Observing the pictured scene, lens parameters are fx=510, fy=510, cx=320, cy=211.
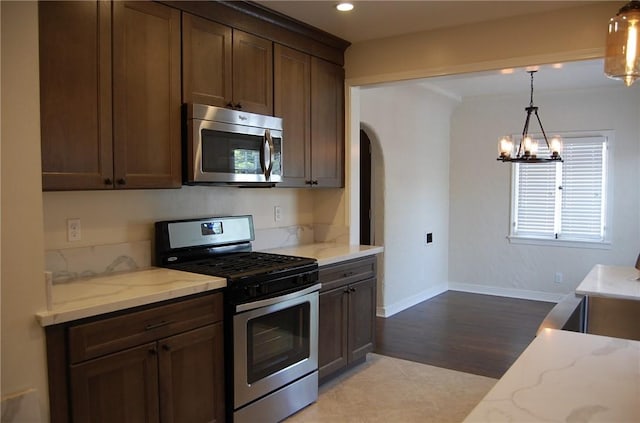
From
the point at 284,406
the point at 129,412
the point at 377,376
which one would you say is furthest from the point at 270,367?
the point at 377,376

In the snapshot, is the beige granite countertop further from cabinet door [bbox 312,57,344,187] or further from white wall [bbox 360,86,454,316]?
white wall [bbox 360,86,454,316]

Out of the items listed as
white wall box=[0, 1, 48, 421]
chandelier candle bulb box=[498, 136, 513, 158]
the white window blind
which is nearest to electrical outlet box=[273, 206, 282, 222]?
white wall box=[0, 1, 48, 421]

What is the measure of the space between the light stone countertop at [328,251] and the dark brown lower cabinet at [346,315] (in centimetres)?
5

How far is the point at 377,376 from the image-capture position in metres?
3.74

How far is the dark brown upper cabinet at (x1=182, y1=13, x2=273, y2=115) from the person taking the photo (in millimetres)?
2863

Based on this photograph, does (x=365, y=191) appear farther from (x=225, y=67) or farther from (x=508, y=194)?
(x=225, y=67)

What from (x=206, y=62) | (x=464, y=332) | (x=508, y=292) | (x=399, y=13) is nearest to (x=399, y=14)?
(x=399, y=13)

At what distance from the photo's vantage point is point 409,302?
5.98 metres

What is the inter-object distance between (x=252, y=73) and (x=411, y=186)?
3.17 metres

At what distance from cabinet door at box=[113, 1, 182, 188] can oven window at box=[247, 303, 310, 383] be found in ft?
3.06

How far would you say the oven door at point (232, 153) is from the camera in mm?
2816

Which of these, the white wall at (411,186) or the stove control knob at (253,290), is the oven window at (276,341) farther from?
the white wall at (411,186)

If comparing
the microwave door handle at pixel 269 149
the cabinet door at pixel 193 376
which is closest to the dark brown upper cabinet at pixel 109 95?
the microwave door handle at pixel 269 149

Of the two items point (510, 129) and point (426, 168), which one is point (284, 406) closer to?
point (426, 168)
